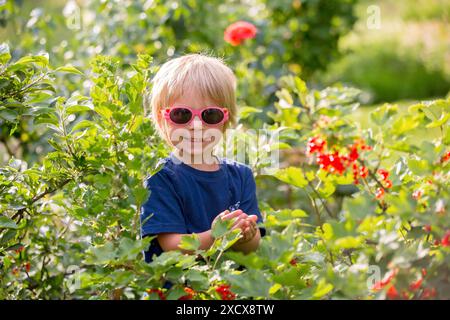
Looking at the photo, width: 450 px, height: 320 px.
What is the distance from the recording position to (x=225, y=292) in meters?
1.62

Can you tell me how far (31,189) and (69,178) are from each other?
0.19m

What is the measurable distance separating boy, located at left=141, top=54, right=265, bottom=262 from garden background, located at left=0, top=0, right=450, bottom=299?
12 cm

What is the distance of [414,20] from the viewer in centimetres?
1050

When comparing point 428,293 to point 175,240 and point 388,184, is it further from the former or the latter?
point 175,240

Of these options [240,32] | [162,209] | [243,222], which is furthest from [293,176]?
[240,32]

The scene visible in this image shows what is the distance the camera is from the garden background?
1.46m

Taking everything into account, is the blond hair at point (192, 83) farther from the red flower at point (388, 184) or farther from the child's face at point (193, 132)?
the red flower at point (388, 184)

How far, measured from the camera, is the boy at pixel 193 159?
1.96m

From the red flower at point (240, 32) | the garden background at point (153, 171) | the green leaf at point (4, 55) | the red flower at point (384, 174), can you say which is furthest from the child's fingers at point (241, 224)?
the red flower at point (240, 32)

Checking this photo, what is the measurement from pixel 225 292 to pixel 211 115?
608 mm

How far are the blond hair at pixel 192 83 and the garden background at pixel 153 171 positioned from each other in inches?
4.4

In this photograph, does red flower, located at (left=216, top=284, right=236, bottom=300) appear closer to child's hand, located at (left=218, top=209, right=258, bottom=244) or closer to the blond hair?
child's hand, located at (left=218, top=209, right=258, bottom=244)

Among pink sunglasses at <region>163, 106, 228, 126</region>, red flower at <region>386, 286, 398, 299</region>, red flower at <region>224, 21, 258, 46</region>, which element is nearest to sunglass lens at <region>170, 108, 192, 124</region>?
pink sunglasses at <region>163, 106, 228, 126</region>
